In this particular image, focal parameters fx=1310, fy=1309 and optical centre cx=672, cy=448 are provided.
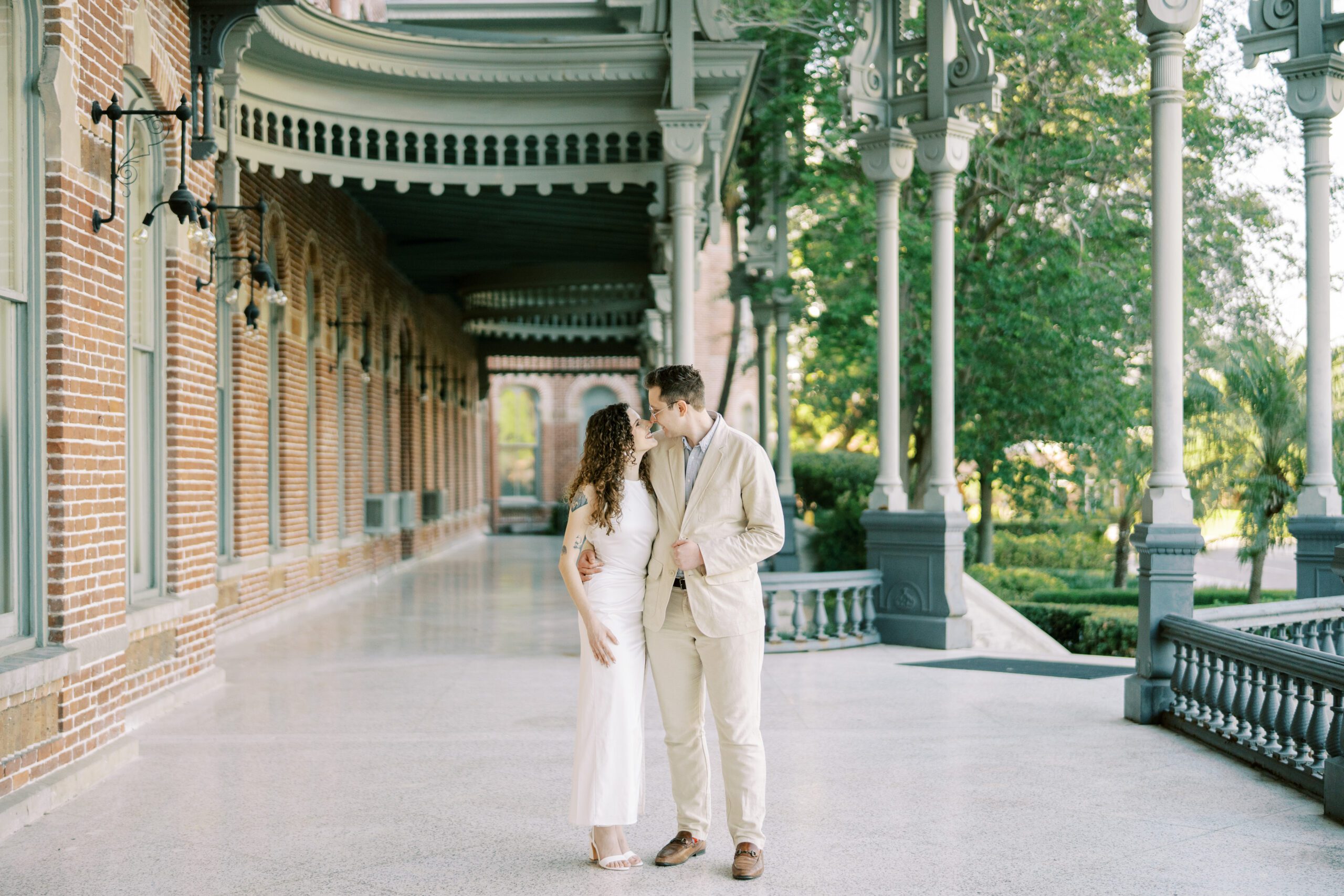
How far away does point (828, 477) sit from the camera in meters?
25.2

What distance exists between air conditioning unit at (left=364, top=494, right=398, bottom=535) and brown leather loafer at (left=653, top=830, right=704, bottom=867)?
14676 millimetres

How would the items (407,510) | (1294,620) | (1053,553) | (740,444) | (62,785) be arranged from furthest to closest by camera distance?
(1053,553), (407,510), (1294,620), (62,785), (740,444)

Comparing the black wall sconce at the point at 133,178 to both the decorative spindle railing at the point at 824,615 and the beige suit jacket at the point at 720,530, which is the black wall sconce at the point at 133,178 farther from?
the decorative spindle railing at the point at 824,615

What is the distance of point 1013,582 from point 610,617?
15.2 m

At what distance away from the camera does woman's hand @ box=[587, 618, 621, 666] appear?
4.90 m

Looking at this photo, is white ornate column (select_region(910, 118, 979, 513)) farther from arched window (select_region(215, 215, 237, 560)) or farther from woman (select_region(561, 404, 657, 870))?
woman (select_region(561, 404, 657, 870))

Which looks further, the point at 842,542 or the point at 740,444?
the point at 842,542

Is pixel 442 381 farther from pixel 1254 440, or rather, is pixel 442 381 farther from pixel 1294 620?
pixel 1294 620

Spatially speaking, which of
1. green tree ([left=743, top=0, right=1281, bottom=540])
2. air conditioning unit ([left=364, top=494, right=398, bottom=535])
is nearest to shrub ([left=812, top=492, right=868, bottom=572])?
green tree ([left=743, top=0, right=1281, bottom=540])

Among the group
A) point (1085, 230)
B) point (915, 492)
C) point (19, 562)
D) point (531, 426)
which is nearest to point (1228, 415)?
point (1085, 230)

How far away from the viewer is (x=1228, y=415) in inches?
639

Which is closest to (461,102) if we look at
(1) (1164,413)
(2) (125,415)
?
(2) (125,415)

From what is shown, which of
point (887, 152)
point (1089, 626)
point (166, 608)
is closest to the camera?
point (166, 608)

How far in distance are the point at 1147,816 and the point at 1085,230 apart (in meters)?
12.8
